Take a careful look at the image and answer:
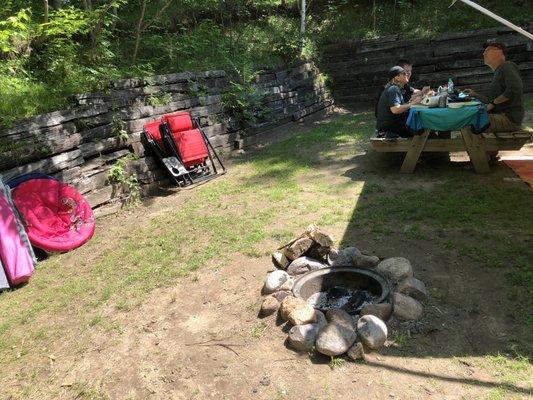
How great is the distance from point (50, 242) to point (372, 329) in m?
4.11

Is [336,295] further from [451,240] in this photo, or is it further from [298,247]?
[451,240]

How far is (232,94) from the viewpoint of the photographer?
30.9 feet

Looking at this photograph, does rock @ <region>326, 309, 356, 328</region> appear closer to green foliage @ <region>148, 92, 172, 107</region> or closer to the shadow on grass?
the shadow on grass

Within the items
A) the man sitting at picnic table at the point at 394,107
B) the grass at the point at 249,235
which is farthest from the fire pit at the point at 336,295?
the man sitting at picnic table at the point at 394,107

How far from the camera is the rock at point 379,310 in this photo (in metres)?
3.26

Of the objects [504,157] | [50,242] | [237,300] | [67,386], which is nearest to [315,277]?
[237,300]

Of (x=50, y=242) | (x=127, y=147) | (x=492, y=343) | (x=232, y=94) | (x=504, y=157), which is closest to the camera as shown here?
(x=492, y=343)

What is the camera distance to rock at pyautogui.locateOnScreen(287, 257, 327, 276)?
4051mm

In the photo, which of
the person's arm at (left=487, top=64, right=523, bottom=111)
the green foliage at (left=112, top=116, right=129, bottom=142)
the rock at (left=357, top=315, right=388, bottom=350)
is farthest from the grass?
the green foliage at (left=112, top=116, right=129, bottom=142)

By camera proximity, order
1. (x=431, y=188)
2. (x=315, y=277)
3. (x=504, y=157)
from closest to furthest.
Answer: (x=315, y=277) < (x=431, y=188) < (x=504, y=157)

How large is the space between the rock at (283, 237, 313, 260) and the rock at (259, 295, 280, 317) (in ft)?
2.11

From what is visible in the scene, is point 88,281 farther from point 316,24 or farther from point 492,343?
point 316,24

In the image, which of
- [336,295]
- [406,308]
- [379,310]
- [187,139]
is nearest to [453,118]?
[336,295]

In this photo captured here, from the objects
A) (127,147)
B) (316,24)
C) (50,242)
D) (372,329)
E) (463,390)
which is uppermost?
(316,24)
